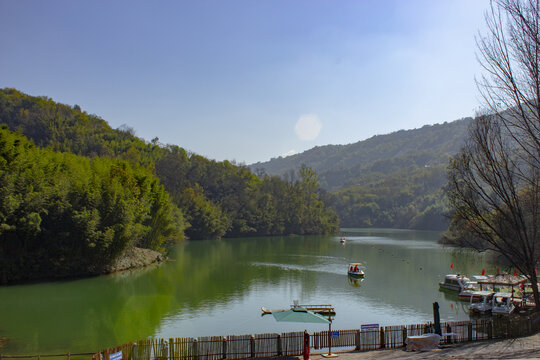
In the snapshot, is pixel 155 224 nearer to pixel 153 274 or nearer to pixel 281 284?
pixel 153 274

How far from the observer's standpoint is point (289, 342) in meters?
17.5

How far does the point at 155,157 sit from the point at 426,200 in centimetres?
12944

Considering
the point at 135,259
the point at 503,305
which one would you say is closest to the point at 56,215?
the point at 135,259

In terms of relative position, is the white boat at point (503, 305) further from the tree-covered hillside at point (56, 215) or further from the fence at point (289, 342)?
the tree-covered hillside at point (56, 215)

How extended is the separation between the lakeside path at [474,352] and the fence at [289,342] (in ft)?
2.01

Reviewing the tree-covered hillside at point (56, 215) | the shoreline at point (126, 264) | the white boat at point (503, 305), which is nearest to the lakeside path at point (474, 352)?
the white boat at point (503, 305)

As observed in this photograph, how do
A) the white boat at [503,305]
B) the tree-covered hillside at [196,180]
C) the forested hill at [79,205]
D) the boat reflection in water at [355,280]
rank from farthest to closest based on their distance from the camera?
the tree-covered hillside at [196,180] < the boat reflection in water at [355,280] < the forested hill at [79,205] < the white boat at [503,305]

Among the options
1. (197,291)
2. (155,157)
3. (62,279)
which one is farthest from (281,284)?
(155,157)

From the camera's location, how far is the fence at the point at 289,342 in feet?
53.6

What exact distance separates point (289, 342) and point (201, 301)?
56.5 feet

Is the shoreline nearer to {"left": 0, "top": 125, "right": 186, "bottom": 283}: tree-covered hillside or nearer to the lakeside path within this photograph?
{"left": 0, "top": 125, "right": 186, "bottom": 283}: tree-covered hillside

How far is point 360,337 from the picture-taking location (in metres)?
18.3

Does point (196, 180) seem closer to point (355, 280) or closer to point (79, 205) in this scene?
point (79, 205)

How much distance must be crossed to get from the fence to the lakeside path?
Answer: 2.01 feet
